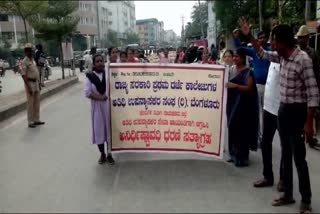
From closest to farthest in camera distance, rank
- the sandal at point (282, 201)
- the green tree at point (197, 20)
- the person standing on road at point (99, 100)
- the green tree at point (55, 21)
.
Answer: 1. the sandal at point (282, 201)
2. the person standing on road at point (99, 100)
3. the green tree at point (55, 21)
4. the green tree at point (197, 20)

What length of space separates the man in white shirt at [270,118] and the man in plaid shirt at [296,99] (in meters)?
0.59

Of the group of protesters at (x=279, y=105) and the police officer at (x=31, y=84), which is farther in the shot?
the police officer at (x=31, y=84)

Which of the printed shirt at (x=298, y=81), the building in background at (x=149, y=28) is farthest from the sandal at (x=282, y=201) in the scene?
the building in background at (x=149, y=28)

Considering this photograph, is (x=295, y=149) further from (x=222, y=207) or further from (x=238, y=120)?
(x=238, y=120)

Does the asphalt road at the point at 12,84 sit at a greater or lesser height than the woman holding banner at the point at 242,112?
lesser


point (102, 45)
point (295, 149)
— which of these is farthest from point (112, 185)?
point (102, 45)

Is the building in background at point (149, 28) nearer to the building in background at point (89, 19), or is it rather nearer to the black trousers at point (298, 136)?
the building in background at point (89, 19)

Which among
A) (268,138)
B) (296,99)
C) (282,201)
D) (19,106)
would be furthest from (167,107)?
(19,106)

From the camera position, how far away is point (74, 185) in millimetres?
5688

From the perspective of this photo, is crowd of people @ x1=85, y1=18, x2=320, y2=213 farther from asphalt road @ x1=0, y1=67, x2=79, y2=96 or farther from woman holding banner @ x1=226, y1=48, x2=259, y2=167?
asphalt road @ x1=0, y1=67, x2=79, y2=96

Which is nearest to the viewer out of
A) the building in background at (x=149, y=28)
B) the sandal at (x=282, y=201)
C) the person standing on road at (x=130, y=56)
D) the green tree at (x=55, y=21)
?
the sandal at (x=282, y=201)

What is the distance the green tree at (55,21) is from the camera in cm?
2425

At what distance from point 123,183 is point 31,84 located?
5.41 metres

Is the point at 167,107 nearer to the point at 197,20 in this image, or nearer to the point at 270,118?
the point at 270,118
